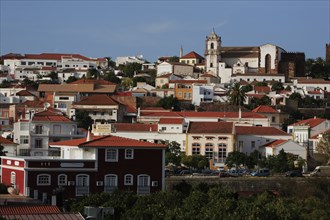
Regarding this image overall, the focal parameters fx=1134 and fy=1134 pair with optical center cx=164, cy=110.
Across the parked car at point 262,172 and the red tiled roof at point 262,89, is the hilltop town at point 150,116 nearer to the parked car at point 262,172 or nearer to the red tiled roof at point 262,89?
the red tiled roof at point 262,89

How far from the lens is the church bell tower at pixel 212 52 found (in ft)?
459

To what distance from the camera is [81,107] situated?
339 feet

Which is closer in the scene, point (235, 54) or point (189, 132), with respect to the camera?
point (189, 132)

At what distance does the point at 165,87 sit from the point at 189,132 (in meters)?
40.4

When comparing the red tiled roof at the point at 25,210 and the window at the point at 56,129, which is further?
the window at the point at 56,129

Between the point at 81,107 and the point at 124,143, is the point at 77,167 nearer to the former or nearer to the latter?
the point at 124,143

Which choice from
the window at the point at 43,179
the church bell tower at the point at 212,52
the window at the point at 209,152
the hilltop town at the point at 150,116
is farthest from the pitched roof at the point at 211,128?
the church bell tower at the point at 212,52

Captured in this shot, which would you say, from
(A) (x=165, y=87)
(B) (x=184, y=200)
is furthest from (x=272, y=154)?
(A) (x=165, y=87)

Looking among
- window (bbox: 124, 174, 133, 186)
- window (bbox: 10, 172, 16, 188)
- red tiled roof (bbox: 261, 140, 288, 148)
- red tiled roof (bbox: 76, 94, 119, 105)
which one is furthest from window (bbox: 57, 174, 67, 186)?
red tiled roof (bbox: 76, 94, 119, 105)

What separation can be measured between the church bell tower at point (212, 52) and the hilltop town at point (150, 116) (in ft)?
0.41

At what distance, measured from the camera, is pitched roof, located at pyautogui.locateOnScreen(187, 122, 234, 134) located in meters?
83.0

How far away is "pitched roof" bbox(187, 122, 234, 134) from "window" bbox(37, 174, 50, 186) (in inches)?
1501

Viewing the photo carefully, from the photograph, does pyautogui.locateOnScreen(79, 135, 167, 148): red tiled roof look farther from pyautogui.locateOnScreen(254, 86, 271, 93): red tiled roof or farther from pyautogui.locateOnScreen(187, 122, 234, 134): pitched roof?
pyautogui.locateOnScreen(254, 86, 271, 93): red tiled roof

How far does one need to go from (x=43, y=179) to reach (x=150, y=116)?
54259mm
